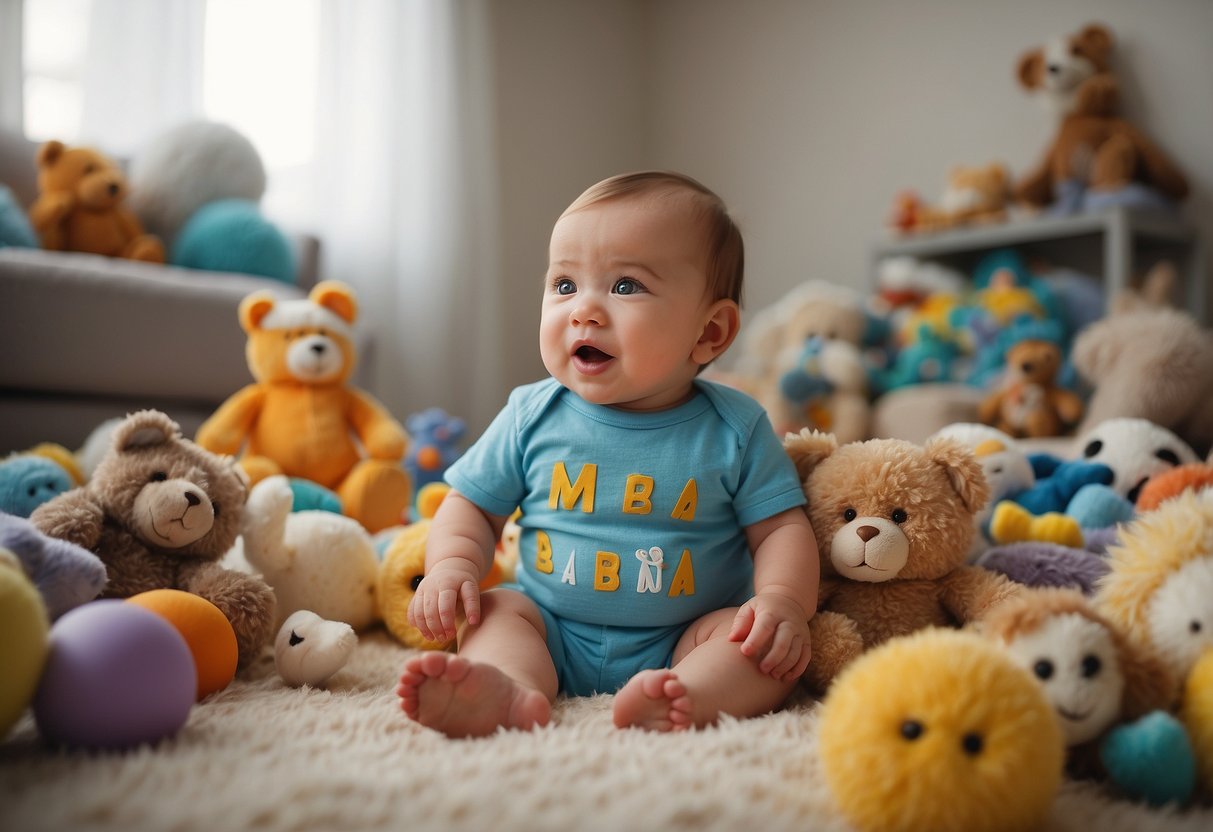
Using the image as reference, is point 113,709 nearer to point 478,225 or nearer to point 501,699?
point 501,699

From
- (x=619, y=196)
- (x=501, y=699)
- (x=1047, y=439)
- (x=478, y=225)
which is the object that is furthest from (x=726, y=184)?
(x=501, y=699)

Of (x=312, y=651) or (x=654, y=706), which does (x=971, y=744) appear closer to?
(x=654, y=706)

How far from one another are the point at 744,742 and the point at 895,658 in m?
0.14

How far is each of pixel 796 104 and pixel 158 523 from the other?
296cm

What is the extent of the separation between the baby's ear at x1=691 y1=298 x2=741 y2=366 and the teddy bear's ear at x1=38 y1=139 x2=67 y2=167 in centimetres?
171

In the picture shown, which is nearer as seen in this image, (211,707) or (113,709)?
(113,709)

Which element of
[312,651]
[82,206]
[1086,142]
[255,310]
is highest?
[1086,142]

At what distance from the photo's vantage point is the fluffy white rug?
516 millimetres

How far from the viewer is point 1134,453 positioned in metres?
1.21

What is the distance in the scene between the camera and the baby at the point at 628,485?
2.80 feet

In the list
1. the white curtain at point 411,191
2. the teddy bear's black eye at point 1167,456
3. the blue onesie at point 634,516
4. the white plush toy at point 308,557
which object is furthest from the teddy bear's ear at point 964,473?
the white curtain at point 411,191

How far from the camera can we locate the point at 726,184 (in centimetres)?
361

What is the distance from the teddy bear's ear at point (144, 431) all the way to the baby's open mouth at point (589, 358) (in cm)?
40

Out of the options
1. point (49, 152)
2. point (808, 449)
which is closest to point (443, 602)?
point (808, 449)
